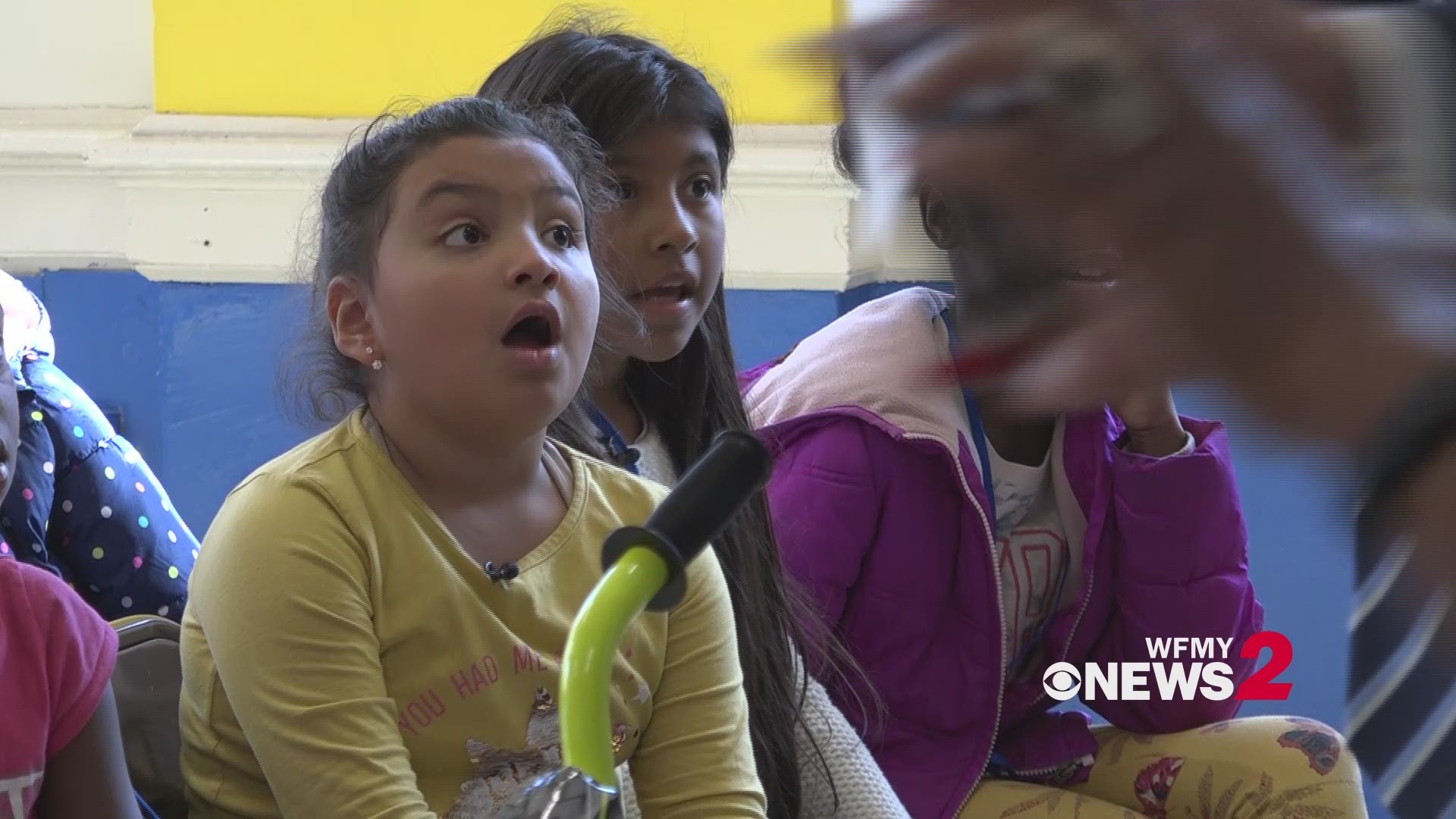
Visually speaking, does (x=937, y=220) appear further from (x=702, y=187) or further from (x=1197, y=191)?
(x=702, y=187)

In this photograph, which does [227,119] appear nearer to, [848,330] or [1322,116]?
[848,330]

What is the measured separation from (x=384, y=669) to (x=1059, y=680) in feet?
2.12

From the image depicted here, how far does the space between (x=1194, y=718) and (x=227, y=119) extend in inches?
53.4

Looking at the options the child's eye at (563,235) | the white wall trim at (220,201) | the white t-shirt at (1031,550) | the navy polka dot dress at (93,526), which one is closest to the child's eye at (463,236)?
the child's eye at (563,235)

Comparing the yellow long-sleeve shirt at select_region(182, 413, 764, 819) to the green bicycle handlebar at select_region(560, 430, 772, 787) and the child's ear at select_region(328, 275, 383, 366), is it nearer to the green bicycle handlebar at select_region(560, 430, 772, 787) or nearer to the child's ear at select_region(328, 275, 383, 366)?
the child's ear at select_region(328, 275, 383, 366)

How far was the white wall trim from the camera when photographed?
1.91 metres

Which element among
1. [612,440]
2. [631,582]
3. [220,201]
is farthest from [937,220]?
[220,201]

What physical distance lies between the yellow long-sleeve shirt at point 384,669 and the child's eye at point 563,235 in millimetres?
171

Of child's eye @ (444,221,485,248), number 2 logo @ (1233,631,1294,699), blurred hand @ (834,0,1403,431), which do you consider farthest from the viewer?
number 2 logo @ (1233,631,1294,699)

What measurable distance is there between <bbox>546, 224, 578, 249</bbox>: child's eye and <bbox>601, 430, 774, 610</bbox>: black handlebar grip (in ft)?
1.74

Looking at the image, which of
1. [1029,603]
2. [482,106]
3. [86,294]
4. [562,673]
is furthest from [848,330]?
[86,294]

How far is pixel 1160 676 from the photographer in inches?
52.1

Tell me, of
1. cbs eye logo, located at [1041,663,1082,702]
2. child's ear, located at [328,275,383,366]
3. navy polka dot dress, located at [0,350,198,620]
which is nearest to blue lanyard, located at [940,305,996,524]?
cbs eye logo, located at [1041,663,1082,702]

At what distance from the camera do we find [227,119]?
6.33 feet
